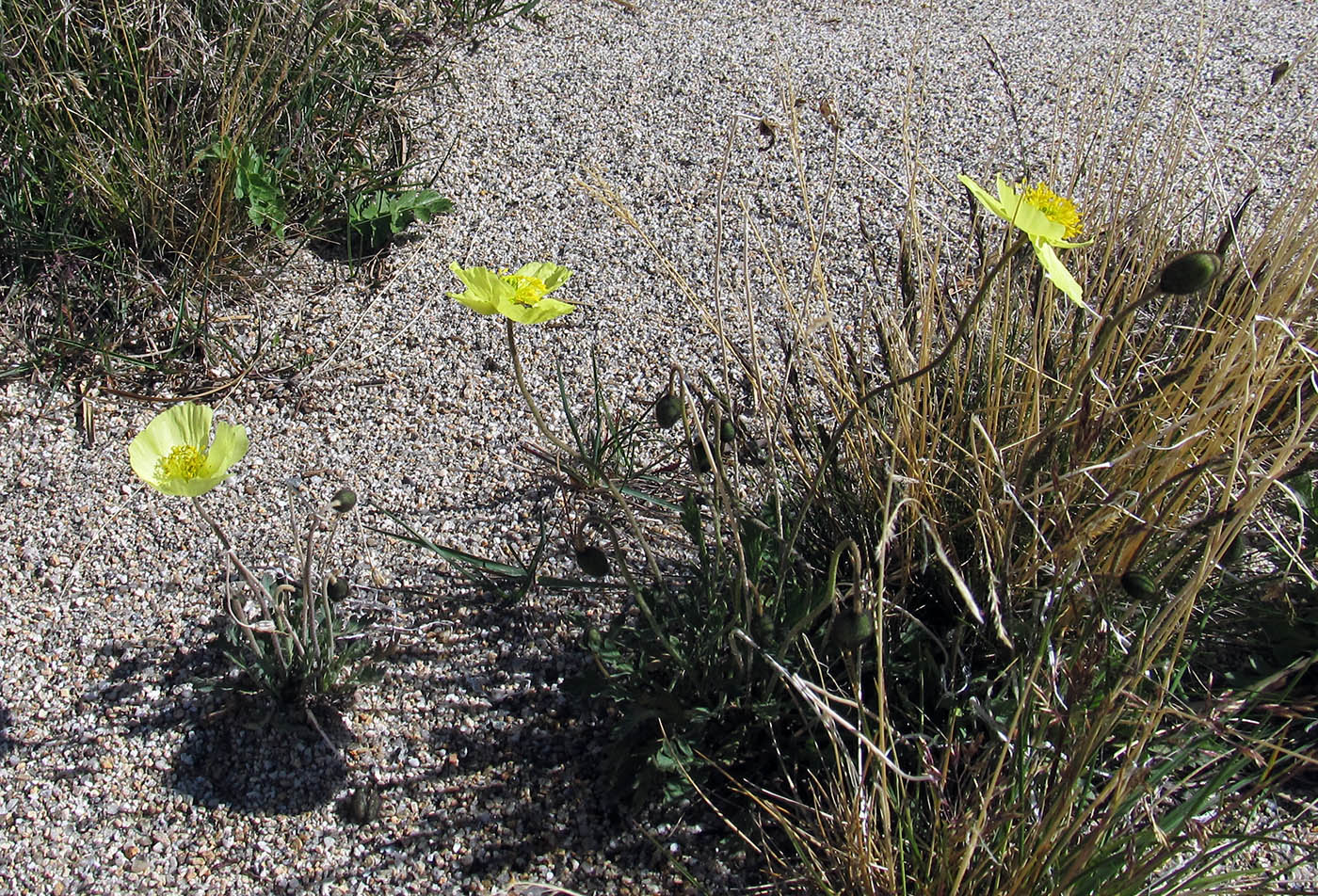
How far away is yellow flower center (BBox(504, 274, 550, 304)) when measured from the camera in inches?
50.6

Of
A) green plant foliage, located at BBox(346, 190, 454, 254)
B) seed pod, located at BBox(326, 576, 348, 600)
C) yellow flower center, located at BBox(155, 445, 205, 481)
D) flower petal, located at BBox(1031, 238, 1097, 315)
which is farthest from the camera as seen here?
green plant foliage, located at BBox(346, 190, 454, 254)

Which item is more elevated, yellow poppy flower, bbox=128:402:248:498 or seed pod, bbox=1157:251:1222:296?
seed pod, bbox=1157:251:1222:296

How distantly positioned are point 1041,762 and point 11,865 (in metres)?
1.33

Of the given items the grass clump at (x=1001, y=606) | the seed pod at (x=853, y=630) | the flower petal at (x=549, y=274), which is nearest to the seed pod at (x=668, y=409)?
the grass clump at (x=1001, y=606)

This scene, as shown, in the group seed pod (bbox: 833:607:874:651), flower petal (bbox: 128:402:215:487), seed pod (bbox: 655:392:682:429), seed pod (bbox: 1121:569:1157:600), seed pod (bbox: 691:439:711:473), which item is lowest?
seed pod (bbox: 691:439:711:473)

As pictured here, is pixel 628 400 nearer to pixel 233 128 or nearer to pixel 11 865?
pixel 233 128

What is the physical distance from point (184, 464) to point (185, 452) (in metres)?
0.02

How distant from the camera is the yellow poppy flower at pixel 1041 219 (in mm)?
1081

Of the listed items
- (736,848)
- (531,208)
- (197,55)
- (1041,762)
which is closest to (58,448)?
(197,55)

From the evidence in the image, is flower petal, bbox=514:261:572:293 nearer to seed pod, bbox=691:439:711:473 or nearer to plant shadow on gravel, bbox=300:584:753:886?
seed pod, bbox=691:439:711:473

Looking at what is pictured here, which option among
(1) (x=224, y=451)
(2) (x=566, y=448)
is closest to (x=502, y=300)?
(2) (x=566, y=448)

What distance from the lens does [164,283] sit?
7.16ft

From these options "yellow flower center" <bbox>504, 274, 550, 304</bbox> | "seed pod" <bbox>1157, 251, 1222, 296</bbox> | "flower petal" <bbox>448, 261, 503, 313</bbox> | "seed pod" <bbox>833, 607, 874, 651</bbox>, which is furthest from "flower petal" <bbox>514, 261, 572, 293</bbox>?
"seed pod" <bbox>1157, 251, 1222, 296</bbox>

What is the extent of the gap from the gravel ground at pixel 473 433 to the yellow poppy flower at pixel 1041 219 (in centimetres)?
34
